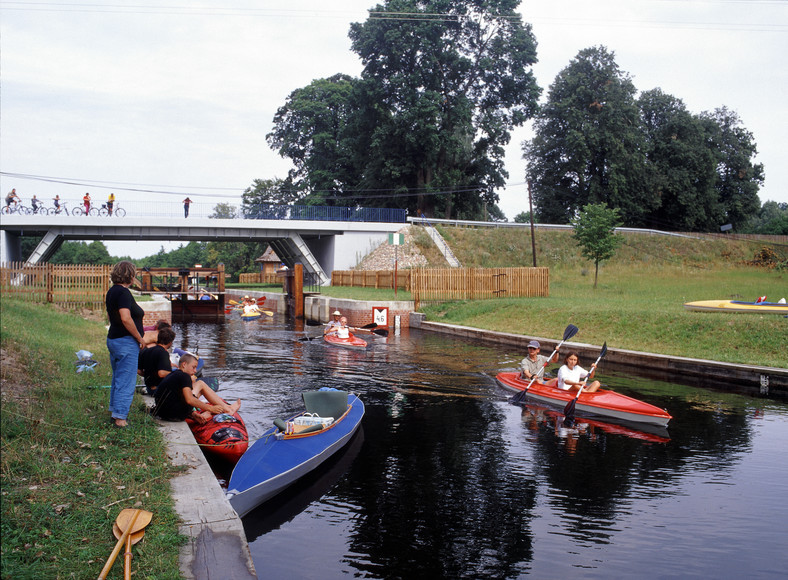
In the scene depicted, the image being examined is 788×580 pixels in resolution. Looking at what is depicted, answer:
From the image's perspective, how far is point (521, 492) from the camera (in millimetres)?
7957

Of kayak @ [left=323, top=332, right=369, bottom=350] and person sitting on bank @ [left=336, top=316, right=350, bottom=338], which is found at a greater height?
person sitting on bank @ [left=336, top=316, right=350, bottom=338]

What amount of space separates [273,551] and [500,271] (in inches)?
1128

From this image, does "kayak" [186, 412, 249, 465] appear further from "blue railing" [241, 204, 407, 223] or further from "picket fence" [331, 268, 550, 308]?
"blue railing" [241, 204, 407, 223]

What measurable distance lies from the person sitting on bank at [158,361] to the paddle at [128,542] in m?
4.86

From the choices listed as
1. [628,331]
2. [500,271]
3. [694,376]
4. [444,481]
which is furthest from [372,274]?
[444,481]

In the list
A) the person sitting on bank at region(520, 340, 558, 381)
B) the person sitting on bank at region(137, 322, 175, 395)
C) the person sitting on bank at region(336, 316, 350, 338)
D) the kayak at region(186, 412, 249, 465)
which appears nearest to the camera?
the kayak at region(186, 412, 249, 465)

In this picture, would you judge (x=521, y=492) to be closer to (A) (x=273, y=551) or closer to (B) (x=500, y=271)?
(A) (x=273, y=551)

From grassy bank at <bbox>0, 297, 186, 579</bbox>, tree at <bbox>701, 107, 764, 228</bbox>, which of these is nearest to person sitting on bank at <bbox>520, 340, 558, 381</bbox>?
grassy bank at <bbox>0, 297, 186, 579</bbox>

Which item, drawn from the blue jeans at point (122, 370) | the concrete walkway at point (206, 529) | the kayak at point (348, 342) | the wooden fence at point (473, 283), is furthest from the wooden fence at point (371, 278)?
the concrete walkway at point (206, 529)

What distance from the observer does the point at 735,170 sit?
6769cm

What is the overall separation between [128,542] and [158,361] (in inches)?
214

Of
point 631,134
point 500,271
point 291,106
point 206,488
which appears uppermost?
point 291,106

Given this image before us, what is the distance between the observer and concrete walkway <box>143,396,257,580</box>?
184 inches

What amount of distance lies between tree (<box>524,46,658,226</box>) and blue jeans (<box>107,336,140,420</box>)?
5465 cm
